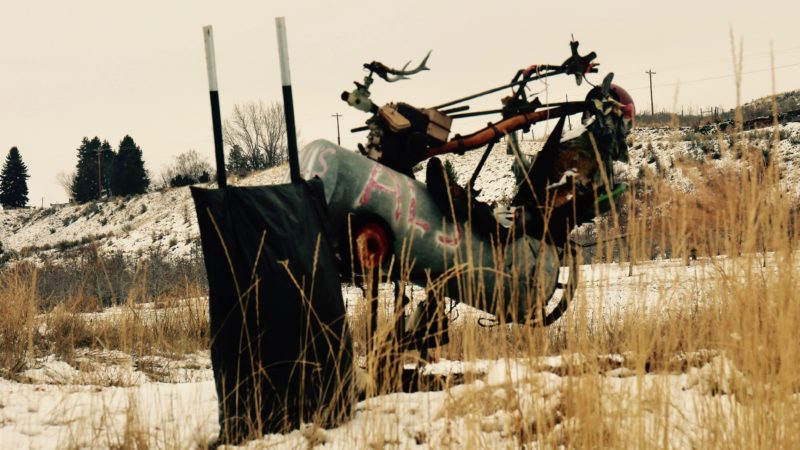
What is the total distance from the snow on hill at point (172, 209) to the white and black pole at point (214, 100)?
45.6 ft

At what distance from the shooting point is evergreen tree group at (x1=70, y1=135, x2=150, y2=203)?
180 ft

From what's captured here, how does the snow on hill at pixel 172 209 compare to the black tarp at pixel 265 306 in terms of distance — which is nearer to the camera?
the black tarp at pixel 265 306

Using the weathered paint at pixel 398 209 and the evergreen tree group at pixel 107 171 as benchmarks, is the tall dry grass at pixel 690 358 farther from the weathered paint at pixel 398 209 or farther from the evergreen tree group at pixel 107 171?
the evergreen tree group at pixel 107 171

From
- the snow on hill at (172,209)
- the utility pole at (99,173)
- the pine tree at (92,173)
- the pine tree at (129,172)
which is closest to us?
the snow on hill at (172,209)

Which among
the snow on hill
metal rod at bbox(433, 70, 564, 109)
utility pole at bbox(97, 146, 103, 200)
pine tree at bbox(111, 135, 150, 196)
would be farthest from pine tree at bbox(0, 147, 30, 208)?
metal rod at bbox(433, 70, 564, 109)

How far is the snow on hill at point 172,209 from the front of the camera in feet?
83.6

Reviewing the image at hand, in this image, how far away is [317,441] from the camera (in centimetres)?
331

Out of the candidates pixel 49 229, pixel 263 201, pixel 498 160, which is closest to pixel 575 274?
pixel 263 201

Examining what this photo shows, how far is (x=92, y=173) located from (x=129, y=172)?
8770 millimetres

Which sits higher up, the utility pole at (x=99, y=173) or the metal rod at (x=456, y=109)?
the utility pole at (x=99, y=173)

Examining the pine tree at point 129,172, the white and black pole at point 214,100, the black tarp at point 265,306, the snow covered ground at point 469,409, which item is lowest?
the snow covered ground at point 469,409

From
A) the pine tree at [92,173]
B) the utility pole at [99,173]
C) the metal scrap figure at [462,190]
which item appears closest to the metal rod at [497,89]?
the metal scrap figure at [462,190]

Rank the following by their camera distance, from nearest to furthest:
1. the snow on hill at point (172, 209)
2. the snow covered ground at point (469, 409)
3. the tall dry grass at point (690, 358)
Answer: the tall dry grass at point (690, 358)
the snow covered ground at point (469, 409)
the snow on hill at point (172, 209)

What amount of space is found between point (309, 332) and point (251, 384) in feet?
1.16
